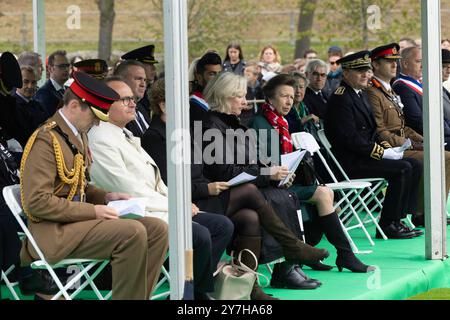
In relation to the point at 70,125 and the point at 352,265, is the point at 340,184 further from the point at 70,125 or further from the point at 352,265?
the point at 70,125

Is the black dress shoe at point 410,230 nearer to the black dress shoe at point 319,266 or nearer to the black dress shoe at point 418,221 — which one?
the black dress shoe at point 418,221

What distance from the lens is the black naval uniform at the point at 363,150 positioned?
33.3ft

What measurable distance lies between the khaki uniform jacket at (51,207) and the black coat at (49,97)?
287cm

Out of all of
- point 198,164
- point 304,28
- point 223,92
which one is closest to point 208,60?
point 223,92

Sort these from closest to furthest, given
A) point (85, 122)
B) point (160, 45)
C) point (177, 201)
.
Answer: point (177, 201)
point (85, 122)
point (160, 45)

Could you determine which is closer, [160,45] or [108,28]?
[108,28]

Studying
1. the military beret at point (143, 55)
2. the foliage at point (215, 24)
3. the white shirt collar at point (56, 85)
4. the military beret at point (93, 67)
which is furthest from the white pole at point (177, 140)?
the foliage at point (215, 24)

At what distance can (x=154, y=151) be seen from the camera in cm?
764

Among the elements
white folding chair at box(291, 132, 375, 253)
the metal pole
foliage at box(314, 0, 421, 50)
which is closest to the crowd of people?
white folding chair at box(291, 132, 375, 253)

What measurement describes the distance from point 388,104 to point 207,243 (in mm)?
4214
